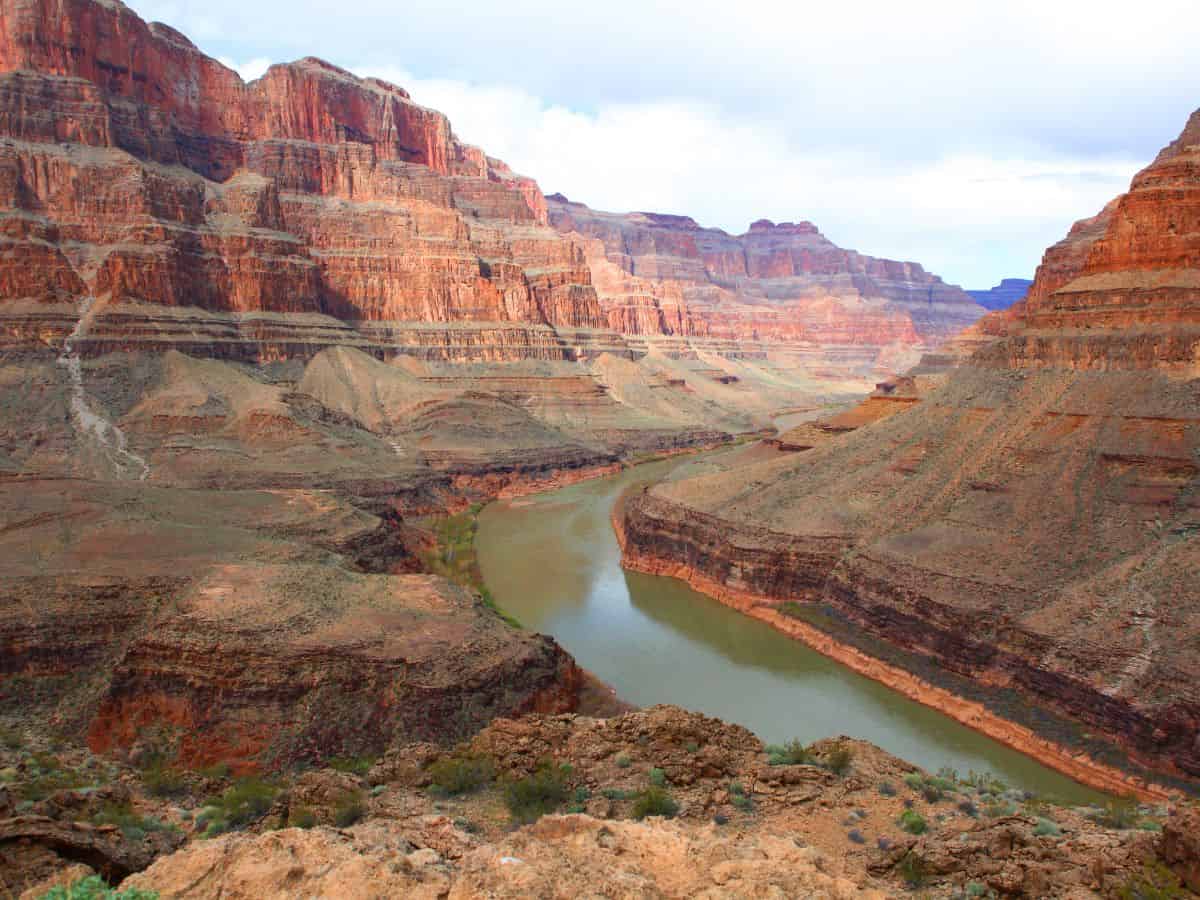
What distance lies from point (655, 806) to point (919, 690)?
58.2 ft

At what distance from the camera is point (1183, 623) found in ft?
75.9

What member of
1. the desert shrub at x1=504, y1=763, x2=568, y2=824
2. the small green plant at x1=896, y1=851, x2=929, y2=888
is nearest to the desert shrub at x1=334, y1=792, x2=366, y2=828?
the desert shrub at x1=504, y1=763, x2=568, y2=824

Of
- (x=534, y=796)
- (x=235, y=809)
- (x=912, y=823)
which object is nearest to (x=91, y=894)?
(x=534, y=796)

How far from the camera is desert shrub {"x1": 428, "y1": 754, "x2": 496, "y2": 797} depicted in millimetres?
14731

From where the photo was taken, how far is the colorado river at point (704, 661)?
81.8 feet

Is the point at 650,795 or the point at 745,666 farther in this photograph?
the point at 745,666

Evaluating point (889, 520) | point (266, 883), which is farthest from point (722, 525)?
point (266, 883)

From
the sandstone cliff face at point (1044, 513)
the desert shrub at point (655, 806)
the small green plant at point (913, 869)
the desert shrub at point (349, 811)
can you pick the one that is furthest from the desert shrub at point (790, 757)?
the sandstone cliff face at point (1044, 513)

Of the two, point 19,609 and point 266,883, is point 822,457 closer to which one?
point 19,609

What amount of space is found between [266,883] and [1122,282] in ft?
125

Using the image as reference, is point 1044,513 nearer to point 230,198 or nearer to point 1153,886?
point 1153,886

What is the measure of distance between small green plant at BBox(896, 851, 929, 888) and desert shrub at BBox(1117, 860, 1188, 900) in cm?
227

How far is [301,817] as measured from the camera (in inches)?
512

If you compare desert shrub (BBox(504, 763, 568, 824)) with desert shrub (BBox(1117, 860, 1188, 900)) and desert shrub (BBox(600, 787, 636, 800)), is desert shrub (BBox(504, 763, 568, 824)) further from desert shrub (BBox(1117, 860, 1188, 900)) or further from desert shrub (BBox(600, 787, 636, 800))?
desert shrub (BBox(1117, 860, 1188, 900))
